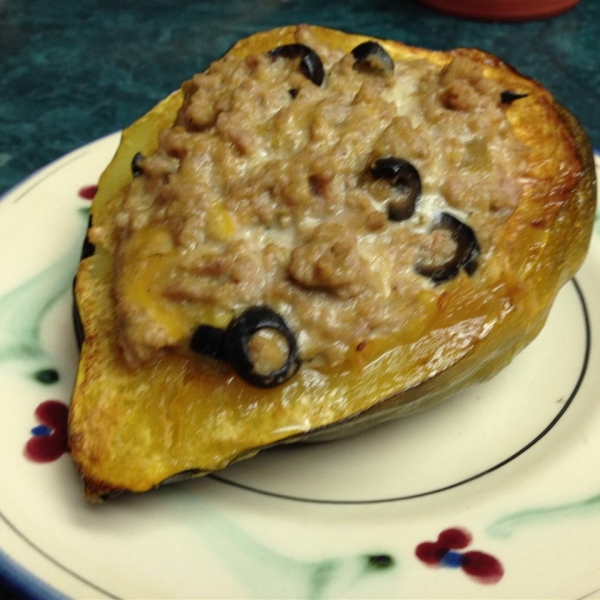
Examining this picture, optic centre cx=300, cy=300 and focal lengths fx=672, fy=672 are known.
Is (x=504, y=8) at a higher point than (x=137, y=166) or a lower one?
lower

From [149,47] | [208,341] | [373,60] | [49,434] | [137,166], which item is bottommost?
[149,47]

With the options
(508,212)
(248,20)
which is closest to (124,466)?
(508,212)

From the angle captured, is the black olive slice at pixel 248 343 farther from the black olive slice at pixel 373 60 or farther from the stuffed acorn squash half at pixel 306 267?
the black olive slice at pixel 373 60

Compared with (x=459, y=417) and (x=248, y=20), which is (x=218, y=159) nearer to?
(x=459, y=417)

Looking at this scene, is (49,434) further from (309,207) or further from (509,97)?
(509,97)

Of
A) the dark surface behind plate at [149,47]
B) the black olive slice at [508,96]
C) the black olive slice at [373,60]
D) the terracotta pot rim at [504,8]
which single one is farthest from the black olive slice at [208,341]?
the terracotta pot rim at [504,8]

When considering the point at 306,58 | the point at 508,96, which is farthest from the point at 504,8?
the point at 306,58
